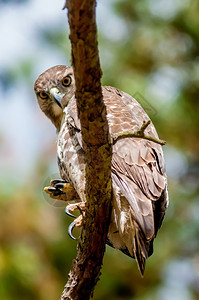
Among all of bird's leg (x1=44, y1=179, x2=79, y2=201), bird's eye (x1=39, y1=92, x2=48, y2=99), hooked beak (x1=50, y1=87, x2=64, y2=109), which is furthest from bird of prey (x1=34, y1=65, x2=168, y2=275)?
bird's eye (x1=39, y1=92, x2=48, y2=99)

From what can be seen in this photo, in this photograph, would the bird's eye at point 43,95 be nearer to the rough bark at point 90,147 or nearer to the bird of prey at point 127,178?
the bird of prey at point 127,178

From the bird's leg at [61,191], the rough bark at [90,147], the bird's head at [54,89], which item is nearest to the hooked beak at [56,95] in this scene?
the bird's head at [54,89]

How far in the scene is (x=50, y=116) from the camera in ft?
16.6

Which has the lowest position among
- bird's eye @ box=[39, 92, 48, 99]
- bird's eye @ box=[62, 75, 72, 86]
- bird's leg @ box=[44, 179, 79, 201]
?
bird's leg @ box=[44, 179, 79, 201]

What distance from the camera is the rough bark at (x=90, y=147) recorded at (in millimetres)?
2480

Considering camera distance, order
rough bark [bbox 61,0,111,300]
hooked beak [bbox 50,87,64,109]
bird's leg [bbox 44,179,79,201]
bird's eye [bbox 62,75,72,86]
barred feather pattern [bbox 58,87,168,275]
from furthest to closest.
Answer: bird's eye [bbox 62,75,72,86]
hooked beak [bbox 50,87,64,109]
bird's leg [bbox 44,179,79,201]
barred feather pattern [bbox 58,87,168,275]
rough bark [bbox 61,0,111,300]

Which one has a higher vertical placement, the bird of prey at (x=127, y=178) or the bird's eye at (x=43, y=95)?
the bird's eye at (x=43, y=95)

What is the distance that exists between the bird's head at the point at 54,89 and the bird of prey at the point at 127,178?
56cm

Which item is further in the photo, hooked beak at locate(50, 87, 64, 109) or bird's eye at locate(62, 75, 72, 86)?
bird's eye at locate(62, 75, 72, 86)

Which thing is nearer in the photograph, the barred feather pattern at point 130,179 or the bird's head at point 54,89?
the barred feather pattern at point 130,179

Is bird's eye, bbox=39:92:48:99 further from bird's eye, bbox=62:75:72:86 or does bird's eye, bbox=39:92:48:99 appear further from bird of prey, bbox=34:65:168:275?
bird of prey, bbox=34:65:168:275

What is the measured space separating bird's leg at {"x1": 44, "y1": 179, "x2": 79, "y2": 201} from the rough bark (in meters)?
0.71

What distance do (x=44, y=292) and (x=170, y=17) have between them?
11.9ft

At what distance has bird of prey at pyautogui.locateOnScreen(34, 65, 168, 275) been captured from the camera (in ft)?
10.8
